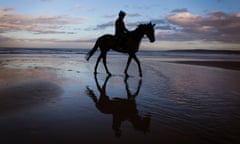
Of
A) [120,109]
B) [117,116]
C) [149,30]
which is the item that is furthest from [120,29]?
[117,116]

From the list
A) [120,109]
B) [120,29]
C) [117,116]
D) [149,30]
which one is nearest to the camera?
[117,116]

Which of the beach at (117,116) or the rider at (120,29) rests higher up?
the rider at (120,29)

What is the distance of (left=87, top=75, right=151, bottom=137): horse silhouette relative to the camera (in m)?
3.97

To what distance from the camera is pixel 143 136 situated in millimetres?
3475

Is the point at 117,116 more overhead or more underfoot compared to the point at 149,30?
more underfoot

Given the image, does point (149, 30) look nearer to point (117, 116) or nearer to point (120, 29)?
point (120, 29)

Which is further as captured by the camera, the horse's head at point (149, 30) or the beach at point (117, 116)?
the horse's head at point (149, 30)

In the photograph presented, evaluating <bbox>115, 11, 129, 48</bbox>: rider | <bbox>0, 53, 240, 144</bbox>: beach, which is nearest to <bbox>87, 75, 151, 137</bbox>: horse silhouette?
<bbox>0, 53, 240, 144</bbox>: beach

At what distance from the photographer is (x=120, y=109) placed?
504 cm

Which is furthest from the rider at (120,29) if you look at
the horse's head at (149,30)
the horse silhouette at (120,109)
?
the horse silhouette at (120,109)

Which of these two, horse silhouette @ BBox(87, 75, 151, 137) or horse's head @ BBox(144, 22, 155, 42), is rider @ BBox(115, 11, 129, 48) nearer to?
horse's head @ BBox(144, 22, 155, 42)

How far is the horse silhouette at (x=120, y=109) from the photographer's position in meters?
3.97

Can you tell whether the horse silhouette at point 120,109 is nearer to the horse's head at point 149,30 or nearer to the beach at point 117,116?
the beach at point 117,116

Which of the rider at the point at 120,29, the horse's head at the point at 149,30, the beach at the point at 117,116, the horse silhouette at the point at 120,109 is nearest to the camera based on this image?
the beach at the point at 117,116
